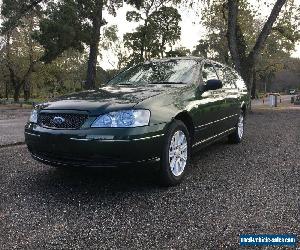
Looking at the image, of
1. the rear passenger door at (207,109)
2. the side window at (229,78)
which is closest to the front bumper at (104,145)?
the rear passenger door at (207,109)

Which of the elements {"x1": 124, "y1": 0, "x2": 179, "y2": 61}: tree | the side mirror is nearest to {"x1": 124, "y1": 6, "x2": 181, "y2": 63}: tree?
{"x1": 124, "y1": 0, "x2": 179, "y2": 61}: tree

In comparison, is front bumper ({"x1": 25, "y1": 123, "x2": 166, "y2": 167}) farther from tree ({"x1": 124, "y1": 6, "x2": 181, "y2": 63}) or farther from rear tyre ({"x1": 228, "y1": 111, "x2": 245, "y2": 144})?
tree ({"x1": 124, "y1": 6, "x2": 181, "y2": 63})

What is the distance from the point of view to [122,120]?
404 centimetres

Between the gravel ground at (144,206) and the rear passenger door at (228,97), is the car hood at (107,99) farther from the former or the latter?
the rear passenger door at (228,97)

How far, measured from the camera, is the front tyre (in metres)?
4.36

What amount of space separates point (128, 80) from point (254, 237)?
3339 millimetres

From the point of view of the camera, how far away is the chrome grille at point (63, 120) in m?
4.09

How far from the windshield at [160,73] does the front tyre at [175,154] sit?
87 centimetres

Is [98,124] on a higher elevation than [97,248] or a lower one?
higher

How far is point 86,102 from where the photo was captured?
14.2 ft

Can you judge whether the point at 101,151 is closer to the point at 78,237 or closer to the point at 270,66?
the point at 78,237

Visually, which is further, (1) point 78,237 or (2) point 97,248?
(1) point 78,237

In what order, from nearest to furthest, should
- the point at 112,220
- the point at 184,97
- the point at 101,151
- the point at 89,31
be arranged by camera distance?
the point at 112,220
the point at 101,151
the point at 184,97
the point at 89,31

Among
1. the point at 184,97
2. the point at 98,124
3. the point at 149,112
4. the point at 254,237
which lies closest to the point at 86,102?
the point at 98,124
